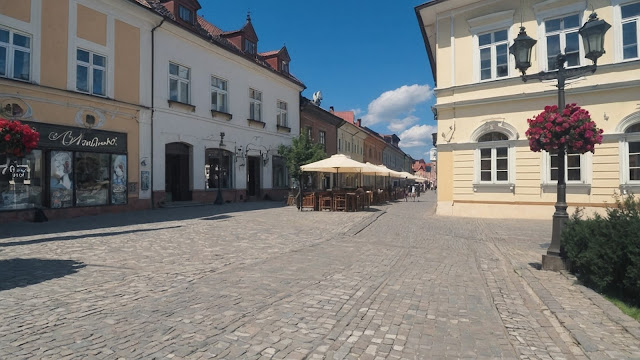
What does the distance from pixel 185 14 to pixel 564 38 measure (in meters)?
17.0

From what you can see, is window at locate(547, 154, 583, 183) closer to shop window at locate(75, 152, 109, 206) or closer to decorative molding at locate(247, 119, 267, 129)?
decorative molding at locate(247, 119, 267, 129)

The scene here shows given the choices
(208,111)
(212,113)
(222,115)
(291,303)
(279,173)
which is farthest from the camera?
(279,173)

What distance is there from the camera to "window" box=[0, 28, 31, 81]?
37.5 ft

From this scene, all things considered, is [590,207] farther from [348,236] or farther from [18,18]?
[18,18]

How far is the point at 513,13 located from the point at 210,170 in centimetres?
1569

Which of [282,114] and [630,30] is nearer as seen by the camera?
[630,30]

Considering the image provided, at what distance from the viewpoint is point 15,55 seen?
460 inches

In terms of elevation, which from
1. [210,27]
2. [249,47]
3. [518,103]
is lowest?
[518,103]

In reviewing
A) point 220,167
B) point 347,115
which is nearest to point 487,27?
point 220,167

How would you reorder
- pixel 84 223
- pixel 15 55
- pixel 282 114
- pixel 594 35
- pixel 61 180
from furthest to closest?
pixel 282 114 < pixel 61 180 < pixel 15 55 < pixel 84 223 < pixel 594 35

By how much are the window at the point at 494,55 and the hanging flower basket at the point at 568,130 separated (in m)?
9.25

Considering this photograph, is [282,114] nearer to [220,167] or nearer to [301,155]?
[301,155]

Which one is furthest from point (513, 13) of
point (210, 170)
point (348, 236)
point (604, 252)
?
point (210, 170)

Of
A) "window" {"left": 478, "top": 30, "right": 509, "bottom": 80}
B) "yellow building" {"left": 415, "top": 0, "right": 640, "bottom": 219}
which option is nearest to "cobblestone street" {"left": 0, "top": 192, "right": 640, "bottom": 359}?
"yellow building" {"left": 415, "top": 0, "right": 640, "bottom": 219}
